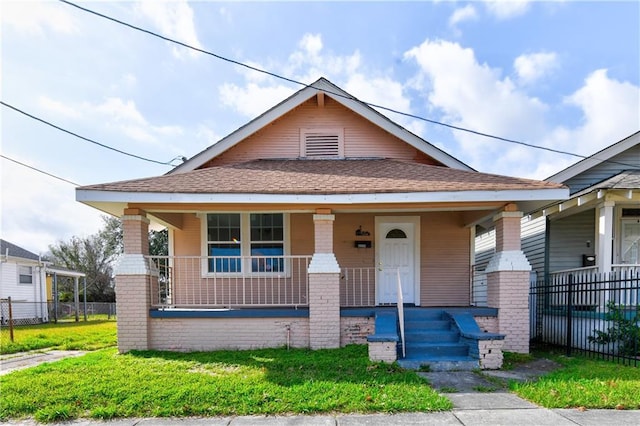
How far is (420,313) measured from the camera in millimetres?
7520

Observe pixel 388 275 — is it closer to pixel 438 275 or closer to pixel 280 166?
pixel 438 275

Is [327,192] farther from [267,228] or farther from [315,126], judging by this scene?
[315,126]

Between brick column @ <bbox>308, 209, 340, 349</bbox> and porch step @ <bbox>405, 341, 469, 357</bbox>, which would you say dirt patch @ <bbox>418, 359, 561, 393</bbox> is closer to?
porch step @ <bbox>405, 341, 469, 357</bbox>

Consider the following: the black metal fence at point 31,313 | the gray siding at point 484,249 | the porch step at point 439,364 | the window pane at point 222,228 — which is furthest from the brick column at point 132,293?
the black metal fence at point 31,313

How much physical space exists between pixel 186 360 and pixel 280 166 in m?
4.53

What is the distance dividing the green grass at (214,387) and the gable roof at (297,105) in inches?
190

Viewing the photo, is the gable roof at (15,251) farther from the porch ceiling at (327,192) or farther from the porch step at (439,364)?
the porch step at (439,364)

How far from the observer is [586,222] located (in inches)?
404

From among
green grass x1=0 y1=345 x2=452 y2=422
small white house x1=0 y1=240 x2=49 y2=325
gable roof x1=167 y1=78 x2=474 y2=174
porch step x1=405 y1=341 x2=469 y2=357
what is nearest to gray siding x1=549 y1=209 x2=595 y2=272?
gable roof x1=167 y1=78 x2=474 y2=174

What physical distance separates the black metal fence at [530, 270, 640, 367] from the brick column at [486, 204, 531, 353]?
1013 millimetres

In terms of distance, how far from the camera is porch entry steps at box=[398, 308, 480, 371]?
20.0ft

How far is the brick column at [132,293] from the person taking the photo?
7.11 m

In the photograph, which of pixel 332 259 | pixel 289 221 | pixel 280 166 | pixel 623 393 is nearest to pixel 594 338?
pixel 623 393

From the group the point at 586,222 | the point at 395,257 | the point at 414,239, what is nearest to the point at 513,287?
the point at 414,239
